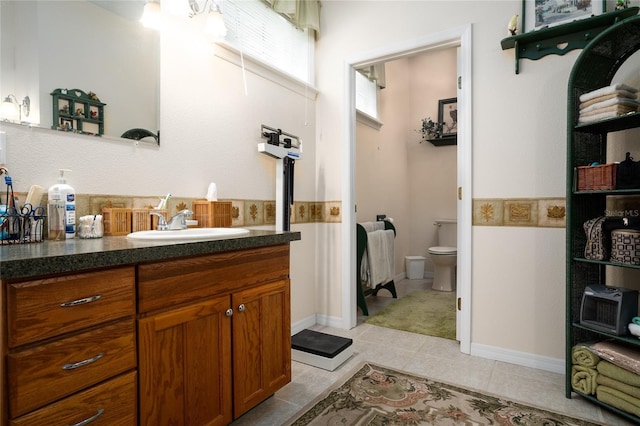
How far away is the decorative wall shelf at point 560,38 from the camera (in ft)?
6.42

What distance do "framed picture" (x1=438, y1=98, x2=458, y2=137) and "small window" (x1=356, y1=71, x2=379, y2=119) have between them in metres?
1.05

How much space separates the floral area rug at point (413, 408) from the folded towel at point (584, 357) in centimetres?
28

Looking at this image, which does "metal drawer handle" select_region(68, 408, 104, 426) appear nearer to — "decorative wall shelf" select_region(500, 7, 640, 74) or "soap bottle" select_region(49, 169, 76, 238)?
"soap bottle" select_region(49, 169, 76, 238)

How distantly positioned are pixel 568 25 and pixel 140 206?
8.42ft

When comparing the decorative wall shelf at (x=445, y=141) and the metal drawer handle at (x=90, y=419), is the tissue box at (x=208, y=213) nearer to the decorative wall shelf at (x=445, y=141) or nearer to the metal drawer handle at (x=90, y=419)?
the metal drawer handle at (x=90, y=419)

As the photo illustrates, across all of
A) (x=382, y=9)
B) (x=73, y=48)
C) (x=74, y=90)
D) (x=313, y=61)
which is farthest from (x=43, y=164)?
(x=382, y=9)

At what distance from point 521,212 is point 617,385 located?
1.02m

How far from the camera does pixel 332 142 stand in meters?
3.01

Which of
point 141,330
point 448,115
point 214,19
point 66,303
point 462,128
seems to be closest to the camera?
point 66,303

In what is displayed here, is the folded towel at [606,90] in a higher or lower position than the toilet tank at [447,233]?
higher

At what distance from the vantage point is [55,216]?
1383mm

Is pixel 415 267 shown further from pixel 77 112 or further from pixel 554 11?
pixel 77 112

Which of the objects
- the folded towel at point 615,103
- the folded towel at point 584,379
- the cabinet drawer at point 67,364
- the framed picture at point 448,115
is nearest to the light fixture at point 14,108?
the cabinet drawer at point 67,364

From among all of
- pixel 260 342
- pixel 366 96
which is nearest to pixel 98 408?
pixel 260 342
